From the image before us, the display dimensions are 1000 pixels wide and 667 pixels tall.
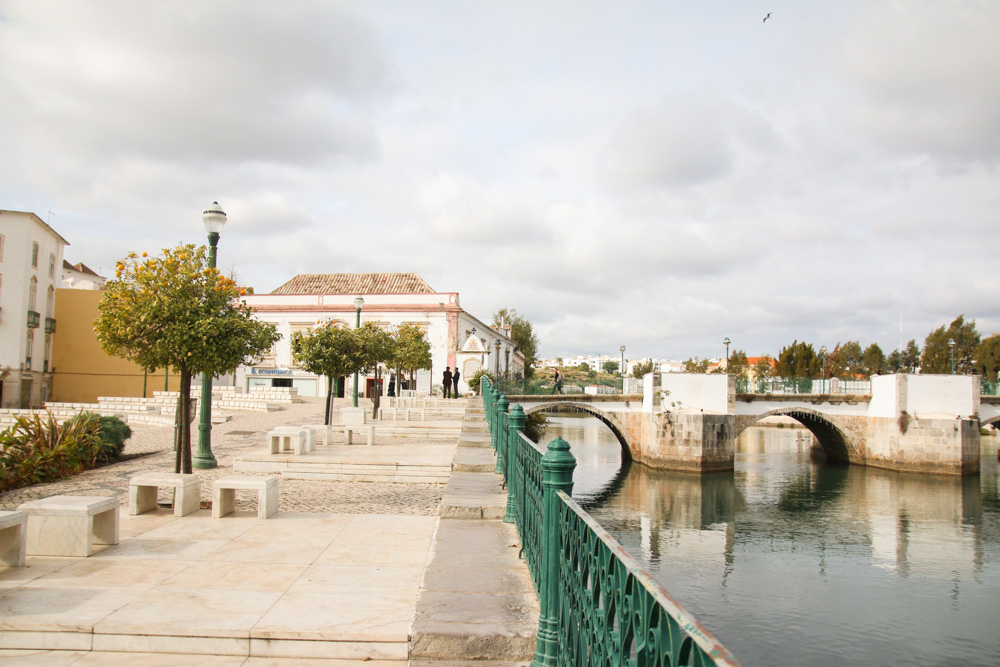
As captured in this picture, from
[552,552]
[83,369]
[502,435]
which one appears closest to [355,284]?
[83,369]

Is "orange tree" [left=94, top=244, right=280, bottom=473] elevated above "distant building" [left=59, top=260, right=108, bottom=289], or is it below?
below

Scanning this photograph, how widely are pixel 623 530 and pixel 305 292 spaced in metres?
31.1

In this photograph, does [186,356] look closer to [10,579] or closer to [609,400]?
[10,579]

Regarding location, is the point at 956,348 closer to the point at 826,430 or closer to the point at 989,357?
the point at 989,357

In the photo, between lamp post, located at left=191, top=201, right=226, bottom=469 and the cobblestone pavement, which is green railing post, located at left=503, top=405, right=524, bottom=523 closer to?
the cobblestone pavement

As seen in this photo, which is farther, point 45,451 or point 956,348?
point 956,348

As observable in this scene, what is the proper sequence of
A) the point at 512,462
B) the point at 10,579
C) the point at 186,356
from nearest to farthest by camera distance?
the point at 10,579
the point at 512,462
the point at 186,356

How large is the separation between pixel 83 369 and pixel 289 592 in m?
34.5

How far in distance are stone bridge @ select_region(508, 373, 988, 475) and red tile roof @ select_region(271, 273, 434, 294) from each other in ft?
46.2

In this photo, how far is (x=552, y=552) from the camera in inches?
113

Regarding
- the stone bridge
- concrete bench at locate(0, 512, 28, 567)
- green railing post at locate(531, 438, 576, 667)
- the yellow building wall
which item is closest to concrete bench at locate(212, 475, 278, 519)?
concrete bench at locate(0, 512, 28, 567)

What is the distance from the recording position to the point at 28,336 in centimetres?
2991

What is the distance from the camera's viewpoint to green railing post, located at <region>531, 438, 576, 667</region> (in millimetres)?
2797

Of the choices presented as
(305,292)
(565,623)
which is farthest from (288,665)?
(305,292)
